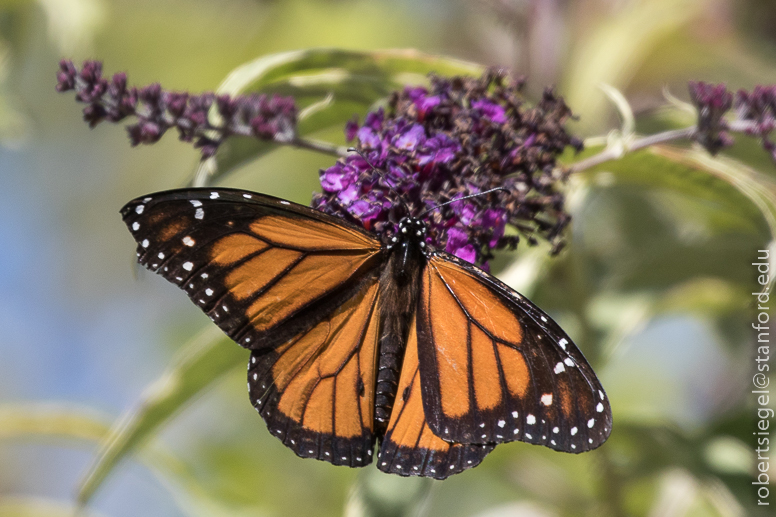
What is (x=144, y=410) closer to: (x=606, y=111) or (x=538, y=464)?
(x=538, y=464)

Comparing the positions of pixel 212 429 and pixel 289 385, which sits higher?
pixel 212 429

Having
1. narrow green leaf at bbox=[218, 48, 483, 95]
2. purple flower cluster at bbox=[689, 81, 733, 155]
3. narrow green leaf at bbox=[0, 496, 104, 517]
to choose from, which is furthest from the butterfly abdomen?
narrow green leaf at bbox=[0, 496, 104, 517]

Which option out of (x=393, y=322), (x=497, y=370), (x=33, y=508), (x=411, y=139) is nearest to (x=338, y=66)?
(x=411, y=139)

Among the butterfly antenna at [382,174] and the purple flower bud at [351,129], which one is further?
the purple flower bud at [351,129]

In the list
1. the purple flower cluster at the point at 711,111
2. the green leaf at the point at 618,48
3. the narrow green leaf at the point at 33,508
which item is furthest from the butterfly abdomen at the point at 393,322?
the narrow green leaf at the point at 33,508

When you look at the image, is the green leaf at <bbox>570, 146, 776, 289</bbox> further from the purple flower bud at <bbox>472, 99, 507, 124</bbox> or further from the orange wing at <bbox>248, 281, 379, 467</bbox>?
the orange wing at <bbox>248, 281, 379, 467</bbox>

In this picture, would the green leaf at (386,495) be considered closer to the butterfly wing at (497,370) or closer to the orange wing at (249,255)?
the butterfly wing at (497,370)

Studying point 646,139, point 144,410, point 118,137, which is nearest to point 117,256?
point 118,137
